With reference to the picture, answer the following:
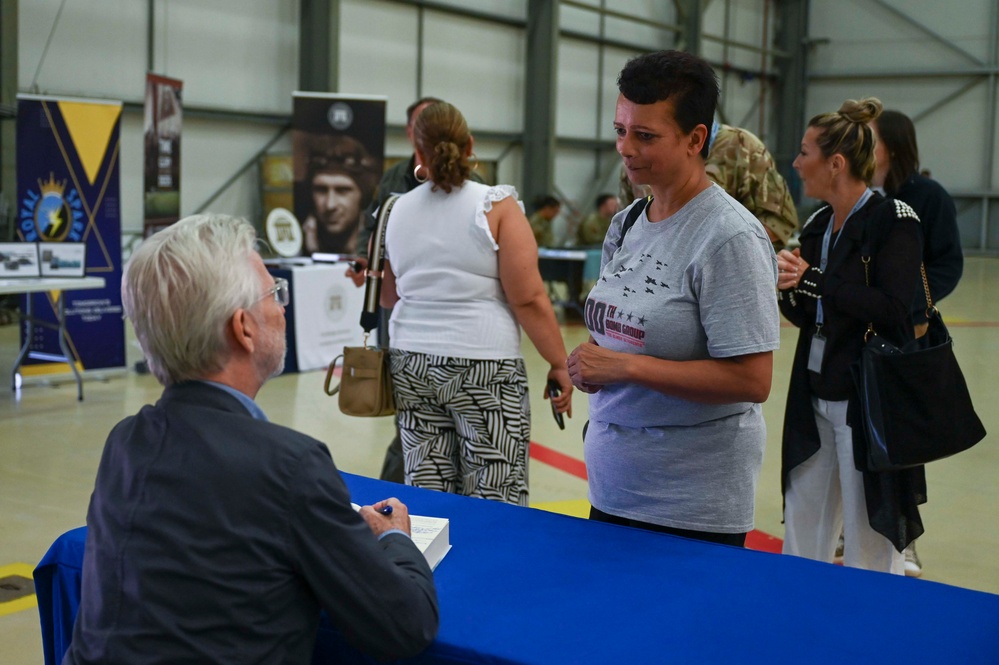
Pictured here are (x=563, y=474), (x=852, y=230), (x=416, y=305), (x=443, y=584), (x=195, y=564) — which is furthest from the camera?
(x=563, y=474)

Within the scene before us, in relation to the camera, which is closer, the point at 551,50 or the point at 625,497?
the point at 625,497

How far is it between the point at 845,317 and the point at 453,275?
1003 millimetres

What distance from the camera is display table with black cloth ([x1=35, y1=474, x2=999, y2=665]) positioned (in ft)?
4.40

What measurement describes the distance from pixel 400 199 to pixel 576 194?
13069 mm

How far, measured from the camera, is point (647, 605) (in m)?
1.47

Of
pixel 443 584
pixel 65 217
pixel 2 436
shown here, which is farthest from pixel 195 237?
pixel 65 217

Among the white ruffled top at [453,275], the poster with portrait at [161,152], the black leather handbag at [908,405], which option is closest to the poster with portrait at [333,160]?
the poster with portrait at [161,152]

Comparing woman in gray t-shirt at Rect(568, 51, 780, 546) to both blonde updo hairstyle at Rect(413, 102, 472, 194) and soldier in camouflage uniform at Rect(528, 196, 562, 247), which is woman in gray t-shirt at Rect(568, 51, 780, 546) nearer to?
blonde updo hairstyle at Rect(413, 102, 472, 194)

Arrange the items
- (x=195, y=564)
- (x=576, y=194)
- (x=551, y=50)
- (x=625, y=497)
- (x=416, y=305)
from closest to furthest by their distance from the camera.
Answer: (x=195, y=564)
(x=625, y=497)
(x=416, y=305)
(x=551, y=50)
(x=576, y=194)

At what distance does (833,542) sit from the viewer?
280 centimetres

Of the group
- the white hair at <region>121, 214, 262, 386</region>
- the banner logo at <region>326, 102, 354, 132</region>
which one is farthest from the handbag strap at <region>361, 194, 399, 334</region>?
the banner logo at <region>326, 102, 354, 132</region>

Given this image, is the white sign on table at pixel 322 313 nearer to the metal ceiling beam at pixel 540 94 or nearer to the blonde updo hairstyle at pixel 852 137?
the blonde updo hairstyle at pixel 852 137

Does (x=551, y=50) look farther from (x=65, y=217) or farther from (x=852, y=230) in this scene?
(x=852, y=230)

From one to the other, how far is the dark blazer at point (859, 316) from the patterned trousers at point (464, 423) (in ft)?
2.40
